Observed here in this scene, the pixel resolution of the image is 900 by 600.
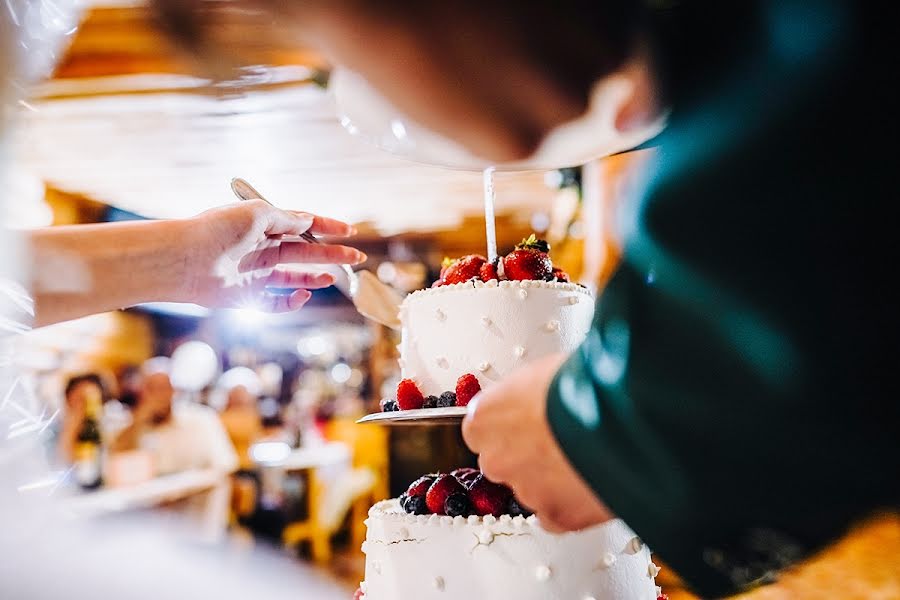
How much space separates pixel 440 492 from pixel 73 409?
3.35m

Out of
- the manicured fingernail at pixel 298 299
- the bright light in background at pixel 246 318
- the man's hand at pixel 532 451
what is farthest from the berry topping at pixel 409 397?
the bright light in background at pixel 246 318

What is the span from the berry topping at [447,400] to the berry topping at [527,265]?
29cm

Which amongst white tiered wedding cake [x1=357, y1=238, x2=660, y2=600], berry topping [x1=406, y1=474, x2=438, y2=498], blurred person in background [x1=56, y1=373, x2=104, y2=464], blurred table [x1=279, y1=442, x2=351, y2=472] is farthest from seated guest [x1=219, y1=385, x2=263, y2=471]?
berry topping [x1=406, y1=474, x2=438, y2=498]

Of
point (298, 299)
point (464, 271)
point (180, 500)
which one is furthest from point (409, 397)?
point (180, 500)

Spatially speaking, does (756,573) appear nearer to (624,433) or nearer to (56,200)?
(624,433)

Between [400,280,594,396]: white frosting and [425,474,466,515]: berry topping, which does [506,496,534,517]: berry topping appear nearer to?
[425,474,466,515]: berry topping

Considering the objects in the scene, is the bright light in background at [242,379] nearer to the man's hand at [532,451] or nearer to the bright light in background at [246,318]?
the bright light in background at [246,318]

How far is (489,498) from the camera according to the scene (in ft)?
4.41

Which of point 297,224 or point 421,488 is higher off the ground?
point 297,224

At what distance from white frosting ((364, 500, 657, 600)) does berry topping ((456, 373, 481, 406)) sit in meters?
0.22

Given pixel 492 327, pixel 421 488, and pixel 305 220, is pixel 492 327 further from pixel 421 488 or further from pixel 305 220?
pixel 305 220

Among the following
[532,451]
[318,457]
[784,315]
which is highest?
[784,315]

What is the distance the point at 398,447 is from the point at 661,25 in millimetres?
5421

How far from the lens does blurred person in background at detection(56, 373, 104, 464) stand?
13.1 ft
